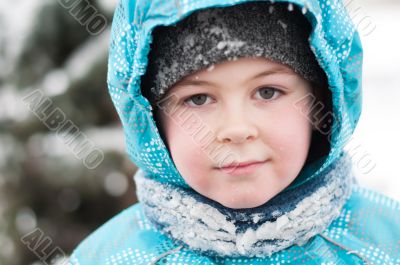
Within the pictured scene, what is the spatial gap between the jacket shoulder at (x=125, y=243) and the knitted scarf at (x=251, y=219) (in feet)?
0.21

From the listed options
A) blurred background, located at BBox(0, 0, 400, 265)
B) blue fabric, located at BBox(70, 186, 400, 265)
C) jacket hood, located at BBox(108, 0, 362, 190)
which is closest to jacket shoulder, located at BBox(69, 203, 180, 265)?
blue fabric, located at BBox(70, 186, 400, 265)

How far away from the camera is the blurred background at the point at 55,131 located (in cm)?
229

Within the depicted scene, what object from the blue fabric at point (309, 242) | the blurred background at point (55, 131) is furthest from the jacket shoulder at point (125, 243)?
the blurred background at point (55, 131)

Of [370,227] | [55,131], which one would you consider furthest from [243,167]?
[55,131]

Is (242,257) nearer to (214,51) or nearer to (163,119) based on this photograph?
(163,119)

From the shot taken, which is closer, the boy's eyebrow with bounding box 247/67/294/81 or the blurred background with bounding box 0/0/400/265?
the boy's eyebrow with bounding box 247/67/294/81

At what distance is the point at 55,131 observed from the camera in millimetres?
2332

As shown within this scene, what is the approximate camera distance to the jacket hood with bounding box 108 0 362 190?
1127 millimetres

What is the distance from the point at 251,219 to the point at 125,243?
32 centimetres

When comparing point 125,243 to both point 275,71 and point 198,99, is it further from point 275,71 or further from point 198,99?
point 275,71

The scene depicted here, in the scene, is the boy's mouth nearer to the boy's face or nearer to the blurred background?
the boy's face

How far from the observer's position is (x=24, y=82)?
2307mm

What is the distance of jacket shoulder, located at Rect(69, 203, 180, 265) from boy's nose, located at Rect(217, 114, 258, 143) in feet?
1.10

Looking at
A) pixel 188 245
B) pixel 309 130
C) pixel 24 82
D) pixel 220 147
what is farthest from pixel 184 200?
pixel 24 82
